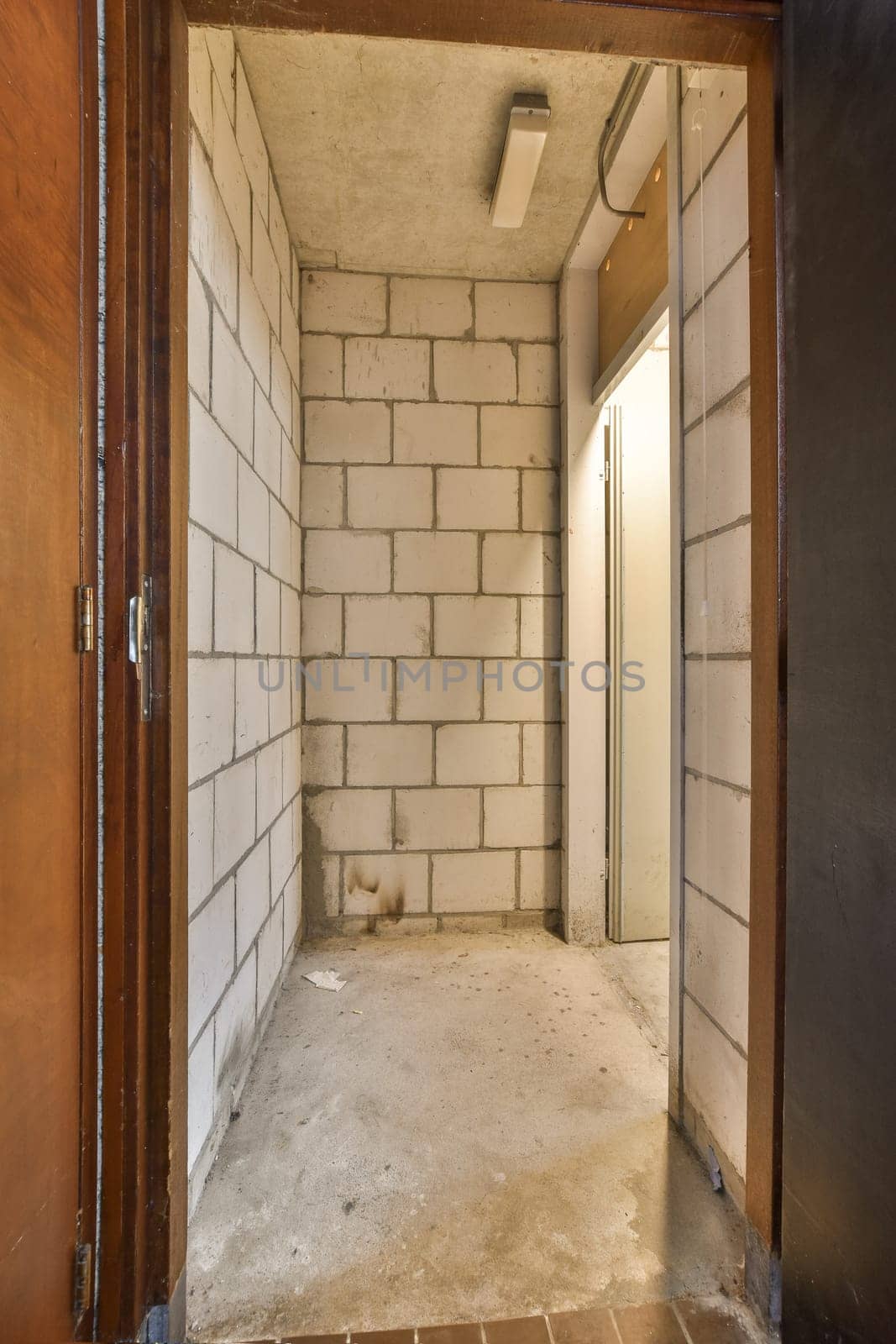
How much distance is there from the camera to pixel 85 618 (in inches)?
34.3

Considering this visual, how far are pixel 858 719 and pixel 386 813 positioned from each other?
82.9 inches

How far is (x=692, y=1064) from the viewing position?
144 cm

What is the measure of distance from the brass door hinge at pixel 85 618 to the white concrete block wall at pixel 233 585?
0.40m

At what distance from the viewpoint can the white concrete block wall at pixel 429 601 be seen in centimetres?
262

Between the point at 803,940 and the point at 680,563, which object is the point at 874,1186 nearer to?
the point at 803,940

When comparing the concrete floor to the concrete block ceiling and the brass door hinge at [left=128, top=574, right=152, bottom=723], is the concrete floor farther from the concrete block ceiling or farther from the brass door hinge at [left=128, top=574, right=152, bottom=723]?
the concrete block ceiling

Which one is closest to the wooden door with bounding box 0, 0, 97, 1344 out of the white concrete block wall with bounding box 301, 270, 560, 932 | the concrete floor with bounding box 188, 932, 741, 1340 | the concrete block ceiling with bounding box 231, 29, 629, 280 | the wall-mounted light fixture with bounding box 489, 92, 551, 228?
the concrete floor with bounding box 188, 932, 741, 1340

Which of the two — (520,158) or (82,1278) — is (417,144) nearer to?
(520,158)

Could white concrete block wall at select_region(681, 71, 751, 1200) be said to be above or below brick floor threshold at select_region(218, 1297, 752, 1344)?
above

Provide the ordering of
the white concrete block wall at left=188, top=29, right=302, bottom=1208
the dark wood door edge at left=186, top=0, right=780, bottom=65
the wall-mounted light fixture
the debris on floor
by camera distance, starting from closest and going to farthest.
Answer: the dark wood door edge at left=186, top=0, right=780, bottom=65, the white concrete block wall at left=188, top=29, right=302, bottom=1208, the wall-mounted light fixture, the debris on floor

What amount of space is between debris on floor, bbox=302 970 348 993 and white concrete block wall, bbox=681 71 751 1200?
1248 mm

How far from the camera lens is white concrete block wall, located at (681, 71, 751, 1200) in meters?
1.22

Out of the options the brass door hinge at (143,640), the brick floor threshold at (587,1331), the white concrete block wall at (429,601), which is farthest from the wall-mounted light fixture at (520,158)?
the brick floor threshold at (587,1331)

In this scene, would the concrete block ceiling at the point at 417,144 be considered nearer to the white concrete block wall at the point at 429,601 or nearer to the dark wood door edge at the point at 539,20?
the white concrete block wall at the point at 429,601
